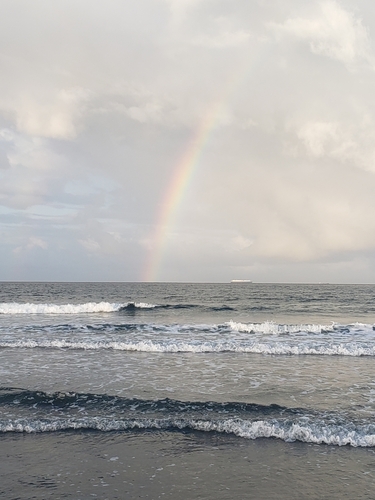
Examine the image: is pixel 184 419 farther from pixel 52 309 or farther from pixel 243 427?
pixel 52 309

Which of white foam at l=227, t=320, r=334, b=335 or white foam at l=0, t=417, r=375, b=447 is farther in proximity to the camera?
white foam at l=227, t=320, r=334, b=335

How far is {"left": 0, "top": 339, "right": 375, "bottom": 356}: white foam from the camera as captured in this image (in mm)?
23297

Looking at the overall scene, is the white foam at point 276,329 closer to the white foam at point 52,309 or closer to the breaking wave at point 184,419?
the breaking wave at point 184,419

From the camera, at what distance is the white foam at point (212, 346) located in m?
23.3

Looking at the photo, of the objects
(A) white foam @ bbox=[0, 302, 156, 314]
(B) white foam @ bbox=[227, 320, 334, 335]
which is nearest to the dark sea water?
(B) white foam @ bbox=[227, 320, 334, 335]

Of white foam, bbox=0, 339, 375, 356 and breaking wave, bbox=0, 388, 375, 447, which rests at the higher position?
breaking wave, bbox=0, 388, 375, 447

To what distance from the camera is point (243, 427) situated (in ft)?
36.8

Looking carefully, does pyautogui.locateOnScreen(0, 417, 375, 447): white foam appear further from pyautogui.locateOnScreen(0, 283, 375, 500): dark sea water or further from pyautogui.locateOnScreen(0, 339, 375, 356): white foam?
pyautogui.locateOnScreen(0, 339, 375, 356): white foam

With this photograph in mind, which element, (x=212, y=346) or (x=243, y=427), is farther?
(x=212, y=346)

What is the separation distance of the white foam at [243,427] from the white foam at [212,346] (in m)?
11.7

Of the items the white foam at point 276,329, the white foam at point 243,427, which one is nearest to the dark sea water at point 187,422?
the white foam at point 243,427

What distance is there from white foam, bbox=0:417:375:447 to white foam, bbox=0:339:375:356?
11.7 meters

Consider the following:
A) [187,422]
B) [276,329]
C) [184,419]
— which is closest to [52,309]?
[276,329]

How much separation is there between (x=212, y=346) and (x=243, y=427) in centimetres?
1287
